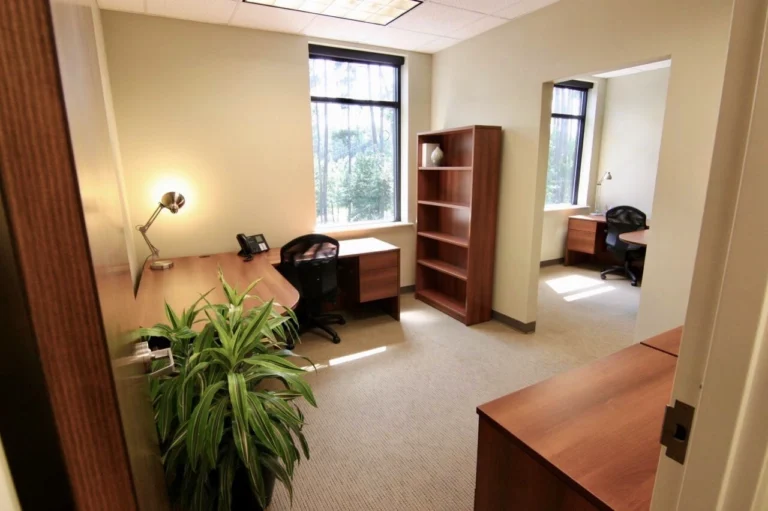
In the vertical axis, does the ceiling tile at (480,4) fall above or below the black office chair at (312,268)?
above

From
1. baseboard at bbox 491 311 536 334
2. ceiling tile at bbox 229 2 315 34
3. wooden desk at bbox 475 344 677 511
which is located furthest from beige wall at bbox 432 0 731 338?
ceiling tile at bbox 229 2 315 34

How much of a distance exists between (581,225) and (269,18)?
5.00m

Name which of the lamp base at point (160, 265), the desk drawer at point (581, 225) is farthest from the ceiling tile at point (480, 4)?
the desk drawer at point (581, 225)

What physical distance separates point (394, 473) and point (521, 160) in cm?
282

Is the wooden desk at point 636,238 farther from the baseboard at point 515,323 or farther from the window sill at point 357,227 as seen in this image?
the window sill at point 357,227

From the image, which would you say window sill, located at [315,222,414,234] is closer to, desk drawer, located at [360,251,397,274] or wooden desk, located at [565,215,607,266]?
desk drawer, located at [360,251,397,274]

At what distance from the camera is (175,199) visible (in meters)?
3.29

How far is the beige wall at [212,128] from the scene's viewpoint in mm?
3246

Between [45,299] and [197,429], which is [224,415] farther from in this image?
[45,299]

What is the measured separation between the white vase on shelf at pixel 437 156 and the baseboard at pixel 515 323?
1.77 metres

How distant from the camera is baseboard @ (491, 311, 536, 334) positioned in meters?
3.77

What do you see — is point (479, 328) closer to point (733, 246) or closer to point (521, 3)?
point (521, 3)

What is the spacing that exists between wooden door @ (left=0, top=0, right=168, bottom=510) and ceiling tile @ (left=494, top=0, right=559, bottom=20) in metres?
3.50

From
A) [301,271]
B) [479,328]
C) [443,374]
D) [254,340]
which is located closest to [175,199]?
[301,271]
